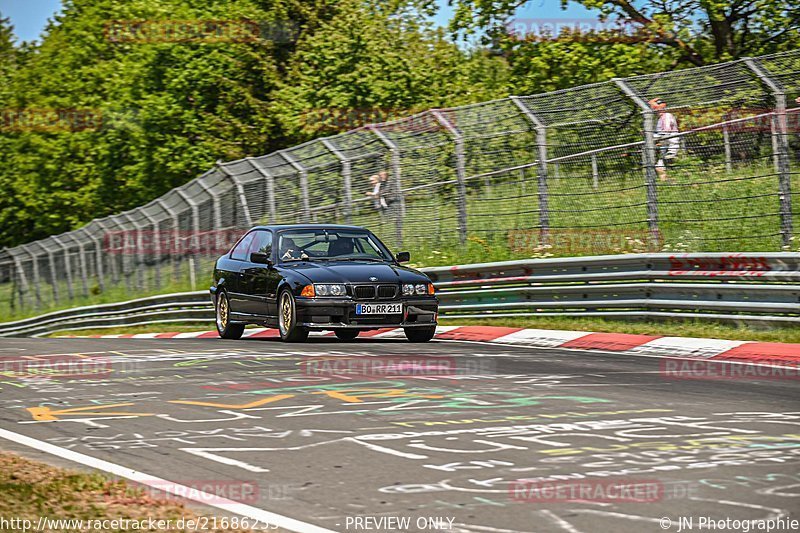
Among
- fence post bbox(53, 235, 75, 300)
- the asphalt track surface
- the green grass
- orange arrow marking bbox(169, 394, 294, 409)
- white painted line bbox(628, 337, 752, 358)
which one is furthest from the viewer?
fence post bbox(53, 235, 75, 300)

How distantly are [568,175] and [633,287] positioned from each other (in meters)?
2.31

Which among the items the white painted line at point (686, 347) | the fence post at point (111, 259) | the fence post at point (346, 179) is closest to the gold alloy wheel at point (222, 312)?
the fence post at point (346, 179)

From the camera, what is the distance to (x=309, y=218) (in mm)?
23234

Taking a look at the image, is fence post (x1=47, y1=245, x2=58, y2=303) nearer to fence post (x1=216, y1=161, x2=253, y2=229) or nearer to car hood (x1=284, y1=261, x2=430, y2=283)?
fence post (x1=216, y1=161, x2=253, y2=229)

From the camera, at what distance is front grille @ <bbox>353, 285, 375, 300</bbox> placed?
14367 mm

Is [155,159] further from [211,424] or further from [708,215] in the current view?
[211,424]

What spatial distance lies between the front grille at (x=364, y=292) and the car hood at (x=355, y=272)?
83 mm

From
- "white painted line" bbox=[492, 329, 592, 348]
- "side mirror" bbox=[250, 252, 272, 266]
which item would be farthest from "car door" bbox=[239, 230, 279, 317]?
"white painted line" bbox=[492, 329, 592, 348]

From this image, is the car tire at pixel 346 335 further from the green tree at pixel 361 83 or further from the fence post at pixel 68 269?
the green tree at pixel 361 83

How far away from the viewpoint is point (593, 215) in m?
16.0

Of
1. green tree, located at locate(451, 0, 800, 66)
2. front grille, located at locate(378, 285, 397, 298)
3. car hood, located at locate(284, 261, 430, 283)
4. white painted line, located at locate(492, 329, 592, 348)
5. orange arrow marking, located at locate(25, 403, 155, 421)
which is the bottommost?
white painted line, located at locate(492, 329, 592, 348)

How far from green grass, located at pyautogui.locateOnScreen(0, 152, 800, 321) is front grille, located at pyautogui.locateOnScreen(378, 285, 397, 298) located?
10.6 ft

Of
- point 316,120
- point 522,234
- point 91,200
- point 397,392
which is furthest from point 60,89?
point 397,392

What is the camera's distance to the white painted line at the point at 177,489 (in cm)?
502
